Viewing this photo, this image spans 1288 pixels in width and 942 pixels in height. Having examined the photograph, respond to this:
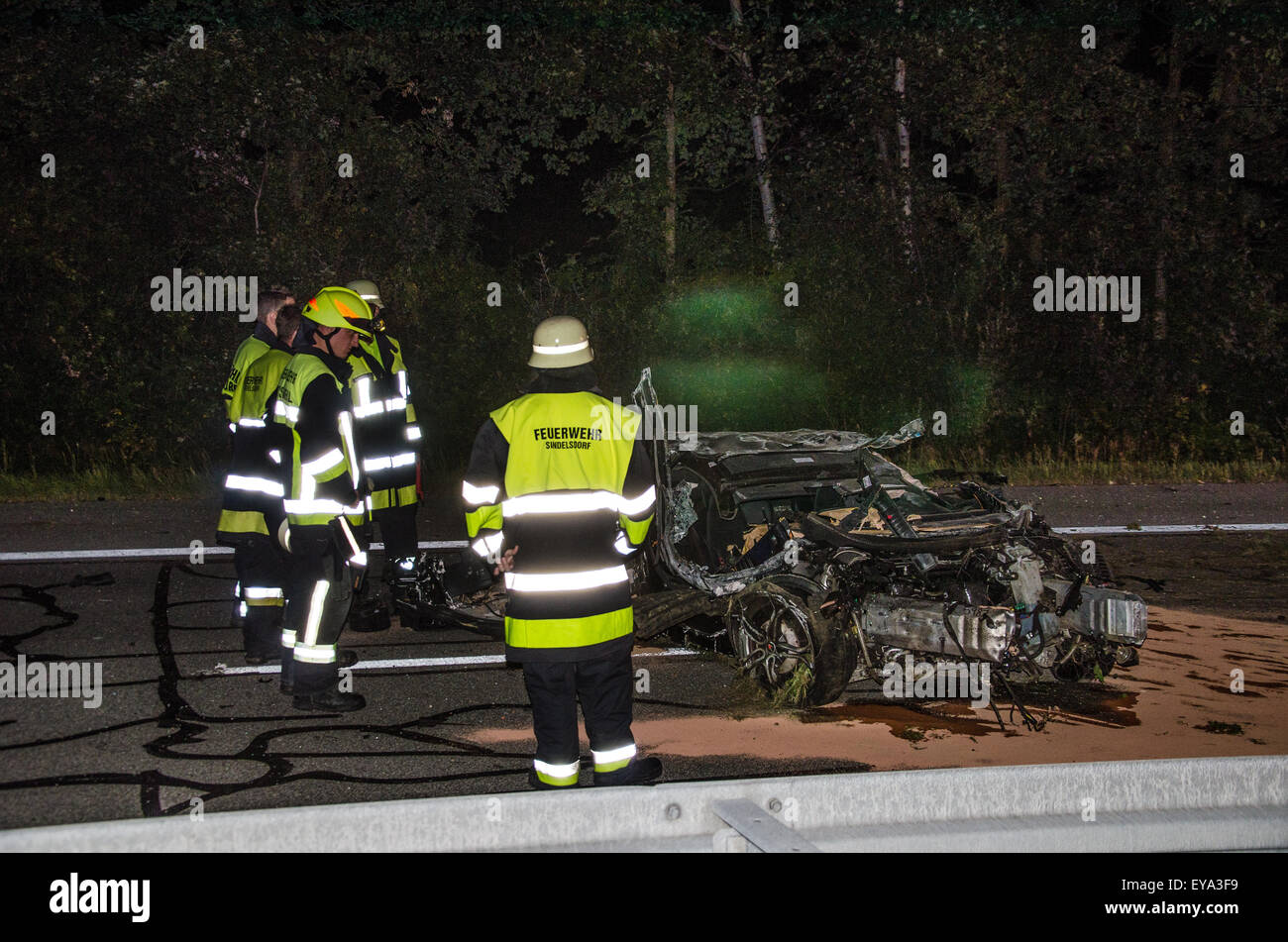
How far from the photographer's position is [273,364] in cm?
762

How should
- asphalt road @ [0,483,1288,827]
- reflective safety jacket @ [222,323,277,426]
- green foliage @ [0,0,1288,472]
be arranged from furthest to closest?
green foliage @ [0,0,1288,472] → reflective safety jacket @ [222,323,277,426] → asphalt road @ [0,483,1288,827]

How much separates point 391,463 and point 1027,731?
4237mm

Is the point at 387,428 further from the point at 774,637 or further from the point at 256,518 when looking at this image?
the point at 774,637

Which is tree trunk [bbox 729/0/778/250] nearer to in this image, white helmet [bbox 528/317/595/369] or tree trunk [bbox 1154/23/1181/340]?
tree trunk [bbox 1154/23/1181/340]

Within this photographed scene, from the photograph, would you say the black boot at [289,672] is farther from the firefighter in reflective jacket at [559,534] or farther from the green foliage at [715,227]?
the green foliage at [715,227]

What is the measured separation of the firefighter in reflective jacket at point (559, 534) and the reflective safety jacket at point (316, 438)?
195cm

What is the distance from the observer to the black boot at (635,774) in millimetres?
5008

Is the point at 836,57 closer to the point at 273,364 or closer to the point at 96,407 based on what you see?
the point at 96,407

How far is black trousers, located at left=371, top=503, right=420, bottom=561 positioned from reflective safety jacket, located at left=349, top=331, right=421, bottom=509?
5 cm

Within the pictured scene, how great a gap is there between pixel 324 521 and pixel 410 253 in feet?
45.9

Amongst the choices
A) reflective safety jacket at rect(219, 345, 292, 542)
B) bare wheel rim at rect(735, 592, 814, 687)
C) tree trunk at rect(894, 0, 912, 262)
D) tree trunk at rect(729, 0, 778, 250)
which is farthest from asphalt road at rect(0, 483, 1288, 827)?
tree trunk at rect(729, 0, 778, 250)

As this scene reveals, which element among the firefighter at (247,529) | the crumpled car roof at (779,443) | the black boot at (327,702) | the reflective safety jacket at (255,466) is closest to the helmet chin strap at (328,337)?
the reflective safety jacket at (255,466)

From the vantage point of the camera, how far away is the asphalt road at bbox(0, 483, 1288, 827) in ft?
18.5
